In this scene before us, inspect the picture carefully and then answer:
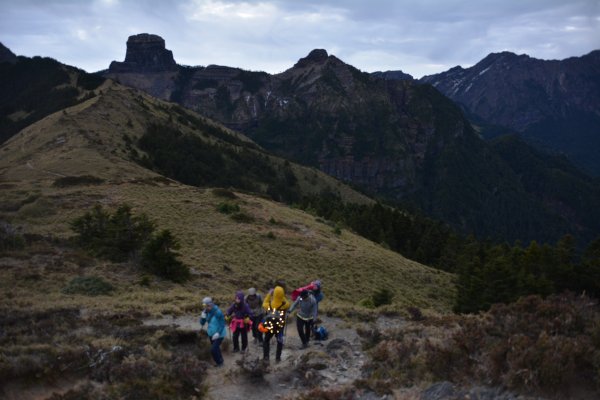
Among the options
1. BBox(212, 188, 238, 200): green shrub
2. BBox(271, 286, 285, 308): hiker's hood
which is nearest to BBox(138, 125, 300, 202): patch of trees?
BBox(212, 188, 238, 200): green shrub

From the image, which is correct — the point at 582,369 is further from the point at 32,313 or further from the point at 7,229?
the point at 7,229

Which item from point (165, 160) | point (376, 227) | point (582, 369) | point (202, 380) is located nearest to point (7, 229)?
point (202, 380)

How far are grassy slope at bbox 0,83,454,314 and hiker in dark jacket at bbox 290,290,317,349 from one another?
16.5 feet

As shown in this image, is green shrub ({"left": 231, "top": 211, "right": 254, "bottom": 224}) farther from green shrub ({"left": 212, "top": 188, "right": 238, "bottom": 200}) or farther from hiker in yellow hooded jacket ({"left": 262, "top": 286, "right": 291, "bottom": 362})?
hiker in yellow hooded jacket ({"left": 262, "top": 286, "right": 291, "bottom": 362})

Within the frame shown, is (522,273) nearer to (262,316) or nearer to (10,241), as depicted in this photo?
(262,316)

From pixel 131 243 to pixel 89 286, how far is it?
5966mm

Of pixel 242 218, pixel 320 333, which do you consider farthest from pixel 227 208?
pixel 320 333

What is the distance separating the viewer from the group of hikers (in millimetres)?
12305

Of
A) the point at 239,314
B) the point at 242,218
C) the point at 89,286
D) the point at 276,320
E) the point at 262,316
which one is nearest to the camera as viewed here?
the point at 276,320

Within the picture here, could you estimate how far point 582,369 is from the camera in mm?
8664

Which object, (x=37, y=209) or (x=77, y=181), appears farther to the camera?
(x=77, y=181)

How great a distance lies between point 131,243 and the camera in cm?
2566

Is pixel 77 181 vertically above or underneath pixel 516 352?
above

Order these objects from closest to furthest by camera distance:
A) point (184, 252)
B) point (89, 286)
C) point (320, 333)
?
point (320, 333) → point (89, 286) → point (184, 252)
